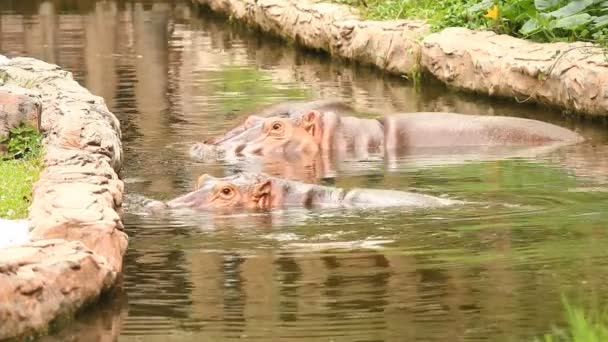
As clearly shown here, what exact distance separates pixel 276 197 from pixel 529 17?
20.1 feet

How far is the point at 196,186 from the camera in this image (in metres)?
9.70

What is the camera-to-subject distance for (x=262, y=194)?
9.16 meters

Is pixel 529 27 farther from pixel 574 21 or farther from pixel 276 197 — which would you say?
pixel 276 197

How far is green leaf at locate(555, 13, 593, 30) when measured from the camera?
13.8m

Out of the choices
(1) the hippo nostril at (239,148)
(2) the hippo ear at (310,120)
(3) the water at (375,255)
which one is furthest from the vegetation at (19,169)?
(2) the hippo ear at (310,120)

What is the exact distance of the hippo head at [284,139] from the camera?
12.1 meters

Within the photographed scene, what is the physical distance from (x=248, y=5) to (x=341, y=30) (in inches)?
189

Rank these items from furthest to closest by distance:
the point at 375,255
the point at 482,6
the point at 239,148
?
the point at 482,6, the point at 239,148, the point at 375,255

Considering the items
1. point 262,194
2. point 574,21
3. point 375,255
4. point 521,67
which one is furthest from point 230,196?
point 574,21

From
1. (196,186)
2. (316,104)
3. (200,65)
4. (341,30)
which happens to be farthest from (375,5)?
(196,186)

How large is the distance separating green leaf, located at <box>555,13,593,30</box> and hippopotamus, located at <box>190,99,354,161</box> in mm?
1989

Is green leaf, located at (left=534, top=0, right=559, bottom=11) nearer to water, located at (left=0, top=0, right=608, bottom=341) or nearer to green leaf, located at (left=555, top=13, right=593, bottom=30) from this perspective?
green leaf, located at (left=555, top=13, right=593, bottom=30)

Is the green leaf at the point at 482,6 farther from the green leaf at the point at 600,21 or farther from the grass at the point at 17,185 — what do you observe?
the grass at the point at 17,185

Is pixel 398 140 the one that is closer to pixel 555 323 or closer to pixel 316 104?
pixel 316 104
